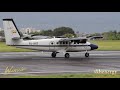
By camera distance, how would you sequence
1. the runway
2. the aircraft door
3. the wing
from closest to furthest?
1. the runway
2. the wing
3. the aircraft door

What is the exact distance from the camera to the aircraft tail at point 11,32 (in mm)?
27438

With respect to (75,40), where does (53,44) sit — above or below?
below

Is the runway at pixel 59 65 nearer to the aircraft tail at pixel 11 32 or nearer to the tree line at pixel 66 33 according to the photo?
the aircraft tail at pixel 11 32

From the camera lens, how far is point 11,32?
27953 mm

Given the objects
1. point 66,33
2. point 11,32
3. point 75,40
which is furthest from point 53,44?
point 66,33

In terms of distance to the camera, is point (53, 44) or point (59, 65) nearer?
point (59, 65)

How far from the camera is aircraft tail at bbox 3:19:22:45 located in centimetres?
2744

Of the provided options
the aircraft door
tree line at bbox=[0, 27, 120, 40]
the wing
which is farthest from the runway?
tree line at bbox=[0, 27, 120, 40]

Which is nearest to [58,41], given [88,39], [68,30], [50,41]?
[50,41]

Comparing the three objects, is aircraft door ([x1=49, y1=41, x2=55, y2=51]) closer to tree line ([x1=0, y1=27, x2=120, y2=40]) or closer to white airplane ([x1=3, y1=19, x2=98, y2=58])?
white airplane ([x1=3, y1=19, x2=98, y2=58])

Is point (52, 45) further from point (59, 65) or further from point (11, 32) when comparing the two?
point (59, 65)
